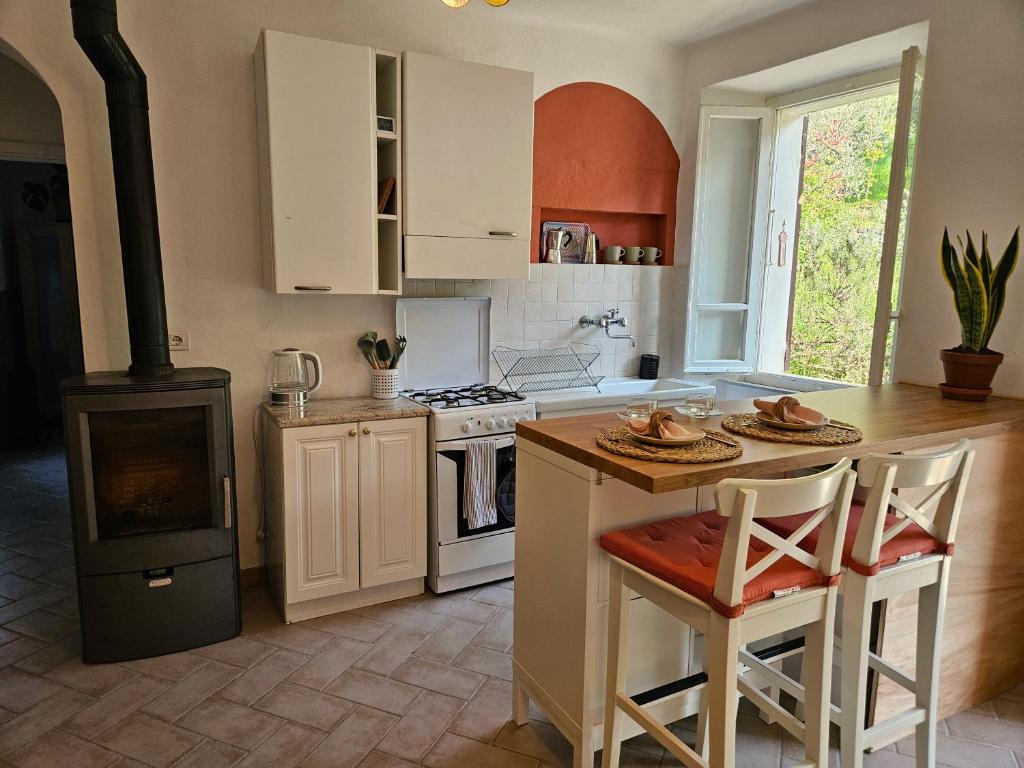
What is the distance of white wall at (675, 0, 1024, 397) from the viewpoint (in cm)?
269

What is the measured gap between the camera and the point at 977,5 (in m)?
2.76

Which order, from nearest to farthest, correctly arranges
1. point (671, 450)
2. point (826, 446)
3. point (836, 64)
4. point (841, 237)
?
point (671, 450), point (826, 446), point (836, 64), point (841, 237)

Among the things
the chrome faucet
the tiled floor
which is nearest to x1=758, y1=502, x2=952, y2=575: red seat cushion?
the tiled floor

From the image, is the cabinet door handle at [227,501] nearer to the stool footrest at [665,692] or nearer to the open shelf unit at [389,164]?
the open shelf unit at [389,164]

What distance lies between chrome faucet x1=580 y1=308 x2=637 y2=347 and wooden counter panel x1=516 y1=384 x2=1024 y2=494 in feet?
5.26

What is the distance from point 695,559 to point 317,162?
2249 mm

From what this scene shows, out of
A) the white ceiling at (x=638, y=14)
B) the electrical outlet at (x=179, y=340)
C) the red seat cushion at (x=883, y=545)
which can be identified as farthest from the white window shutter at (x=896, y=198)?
the electrical outlet at (x=179, y=340)

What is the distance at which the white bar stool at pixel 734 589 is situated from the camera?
150cm

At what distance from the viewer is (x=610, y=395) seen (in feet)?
12.0

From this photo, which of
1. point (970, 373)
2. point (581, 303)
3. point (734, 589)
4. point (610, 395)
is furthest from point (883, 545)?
point (581, 303)

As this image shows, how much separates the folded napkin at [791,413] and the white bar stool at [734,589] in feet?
1.42

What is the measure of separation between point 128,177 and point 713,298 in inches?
126

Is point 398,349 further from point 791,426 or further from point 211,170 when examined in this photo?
point 791,426

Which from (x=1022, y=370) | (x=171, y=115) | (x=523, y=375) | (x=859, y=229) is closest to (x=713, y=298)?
(x=859, y=229)
